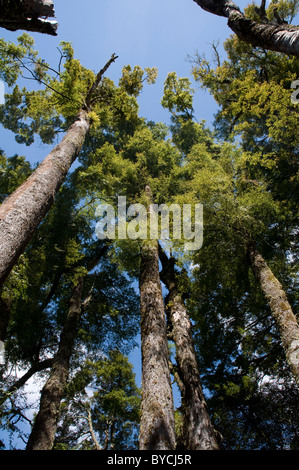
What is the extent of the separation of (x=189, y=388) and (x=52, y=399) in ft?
13.1

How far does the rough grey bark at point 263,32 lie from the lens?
4.96m

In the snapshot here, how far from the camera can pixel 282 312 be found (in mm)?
6074

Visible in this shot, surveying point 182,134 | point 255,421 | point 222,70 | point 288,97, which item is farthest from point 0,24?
point 182,134

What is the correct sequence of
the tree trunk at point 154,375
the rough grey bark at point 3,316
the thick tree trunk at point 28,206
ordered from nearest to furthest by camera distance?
1. the thick tree trunk at point 28,206
2. the tree trunk at point 154,375
3. the rough grey bark at point 3,316

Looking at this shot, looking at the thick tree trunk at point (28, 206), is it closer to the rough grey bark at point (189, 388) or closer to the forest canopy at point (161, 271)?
the forest canopy at point (161, 271)

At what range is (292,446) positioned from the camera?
740 cm

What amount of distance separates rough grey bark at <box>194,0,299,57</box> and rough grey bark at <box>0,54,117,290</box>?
16.8 feet

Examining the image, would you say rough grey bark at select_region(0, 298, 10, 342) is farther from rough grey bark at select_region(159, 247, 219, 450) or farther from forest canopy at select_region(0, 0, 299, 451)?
rough grey bark at select_region(159, 247, 219, 450)

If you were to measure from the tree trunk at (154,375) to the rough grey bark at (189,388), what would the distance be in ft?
3.45

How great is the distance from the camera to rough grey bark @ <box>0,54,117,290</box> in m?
3.55
